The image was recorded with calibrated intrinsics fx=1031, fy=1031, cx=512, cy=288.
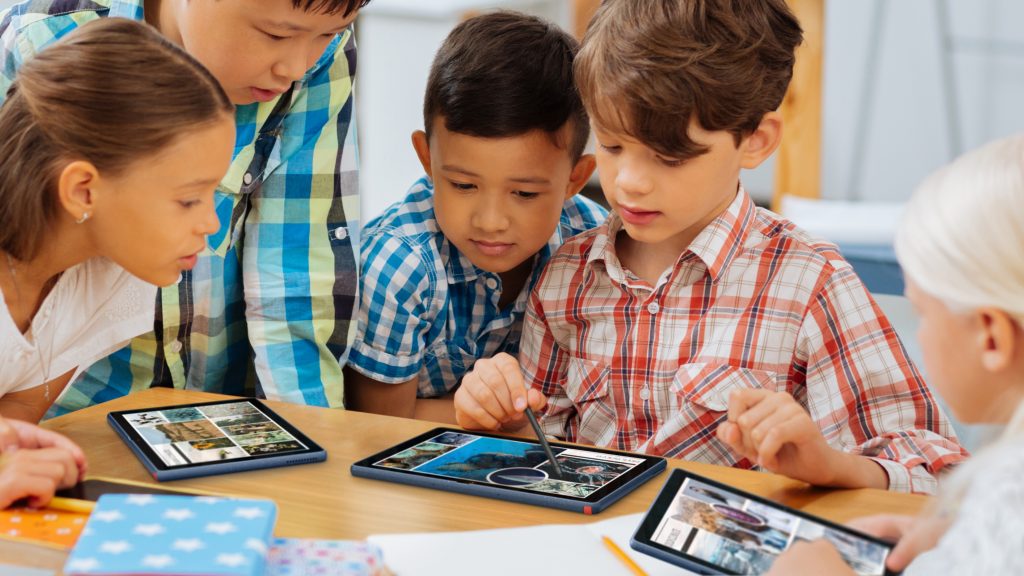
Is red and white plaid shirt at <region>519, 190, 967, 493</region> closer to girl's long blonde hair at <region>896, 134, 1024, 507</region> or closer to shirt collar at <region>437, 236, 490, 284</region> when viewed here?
shirt collar at <region>437, 236, 490, 284</region>

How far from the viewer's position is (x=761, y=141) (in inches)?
49.3

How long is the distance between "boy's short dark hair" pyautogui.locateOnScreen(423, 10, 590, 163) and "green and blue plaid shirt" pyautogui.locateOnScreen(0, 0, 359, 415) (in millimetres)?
154

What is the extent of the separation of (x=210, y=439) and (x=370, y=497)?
0.68ft

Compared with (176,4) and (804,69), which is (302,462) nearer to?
(176,4)

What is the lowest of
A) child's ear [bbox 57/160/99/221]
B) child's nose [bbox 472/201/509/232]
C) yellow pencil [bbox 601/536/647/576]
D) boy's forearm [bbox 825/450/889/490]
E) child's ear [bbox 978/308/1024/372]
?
boy's forearm [bbox 825/450/889/490]

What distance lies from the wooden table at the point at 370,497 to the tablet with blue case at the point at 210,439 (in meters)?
0.01

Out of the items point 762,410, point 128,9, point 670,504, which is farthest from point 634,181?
point 128,9

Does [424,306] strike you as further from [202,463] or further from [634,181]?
[202,463]

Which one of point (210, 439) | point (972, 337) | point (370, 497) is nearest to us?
point (972, 337)

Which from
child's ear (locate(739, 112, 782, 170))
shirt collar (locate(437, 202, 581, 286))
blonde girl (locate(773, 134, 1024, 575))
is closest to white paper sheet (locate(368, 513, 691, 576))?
blonde girl (locate(773, 134, 1024, 575))

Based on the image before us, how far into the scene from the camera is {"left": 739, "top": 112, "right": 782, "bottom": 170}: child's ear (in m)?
1.24

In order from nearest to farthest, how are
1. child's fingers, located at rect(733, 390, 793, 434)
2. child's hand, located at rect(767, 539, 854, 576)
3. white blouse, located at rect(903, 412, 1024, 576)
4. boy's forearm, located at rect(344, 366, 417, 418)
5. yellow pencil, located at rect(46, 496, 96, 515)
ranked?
white blouse, located at rect(903, 412, 1024, 576)
child's hand, located at rect(767, 539, 854, 576)
yellow pencil, located at rect(46, 496, 96, 515)
child's fingers, located at rect(733, 390, 793, 434)
boy's forearm, located at rect(344, 366, 417, 418)

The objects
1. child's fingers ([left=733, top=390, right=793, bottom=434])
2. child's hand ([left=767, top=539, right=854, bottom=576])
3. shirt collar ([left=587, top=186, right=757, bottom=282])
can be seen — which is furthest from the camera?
shirt collar ([left=587, top=186, right=757, bottom=282])

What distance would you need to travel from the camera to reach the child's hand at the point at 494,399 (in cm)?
108
